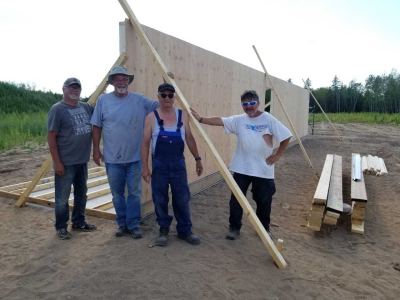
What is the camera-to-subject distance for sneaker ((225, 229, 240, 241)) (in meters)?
4.44

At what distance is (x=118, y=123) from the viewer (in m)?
4.07

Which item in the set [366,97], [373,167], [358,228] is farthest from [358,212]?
[366,97]

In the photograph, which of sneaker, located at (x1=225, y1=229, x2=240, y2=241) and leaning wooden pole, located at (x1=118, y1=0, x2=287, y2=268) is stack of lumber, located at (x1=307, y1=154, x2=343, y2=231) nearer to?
sneaker, located at (x1=225, y1=229, x2=240, y2=241)

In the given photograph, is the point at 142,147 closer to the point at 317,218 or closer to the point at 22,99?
the point at 317,218

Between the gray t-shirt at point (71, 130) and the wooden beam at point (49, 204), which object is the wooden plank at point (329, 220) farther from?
the gray t-shirt at point (71, 130)

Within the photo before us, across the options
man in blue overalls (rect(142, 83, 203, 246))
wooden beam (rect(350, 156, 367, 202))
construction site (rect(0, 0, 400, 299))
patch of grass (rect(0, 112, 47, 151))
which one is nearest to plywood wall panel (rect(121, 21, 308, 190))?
construction site (rect(0, 0, 400, 299))

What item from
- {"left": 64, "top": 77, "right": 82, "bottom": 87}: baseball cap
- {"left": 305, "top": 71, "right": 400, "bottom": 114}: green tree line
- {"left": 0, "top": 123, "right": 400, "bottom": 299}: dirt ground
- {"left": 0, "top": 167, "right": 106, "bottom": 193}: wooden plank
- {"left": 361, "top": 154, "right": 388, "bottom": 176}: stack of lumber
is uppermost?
{"left": 305, "top": 71, "right": 400, "bottom": 114}: green tree line

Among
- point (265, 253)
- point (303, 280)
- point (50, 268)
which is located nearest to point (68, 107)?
point (50, 268)

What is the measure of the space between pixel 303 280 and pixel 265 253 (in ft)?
2.02

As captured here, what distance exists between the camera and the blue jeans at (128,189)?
4.19 meters

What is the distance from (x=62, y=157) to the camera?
4176mm

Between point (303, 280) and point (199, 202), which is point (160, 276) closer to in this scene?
point (303, 280)

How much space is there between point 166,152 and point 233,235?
1312 mm

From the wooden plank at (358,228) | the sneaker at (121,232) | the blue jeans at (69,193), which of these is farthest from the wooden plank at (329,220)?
the blue jeans at (69,193)
